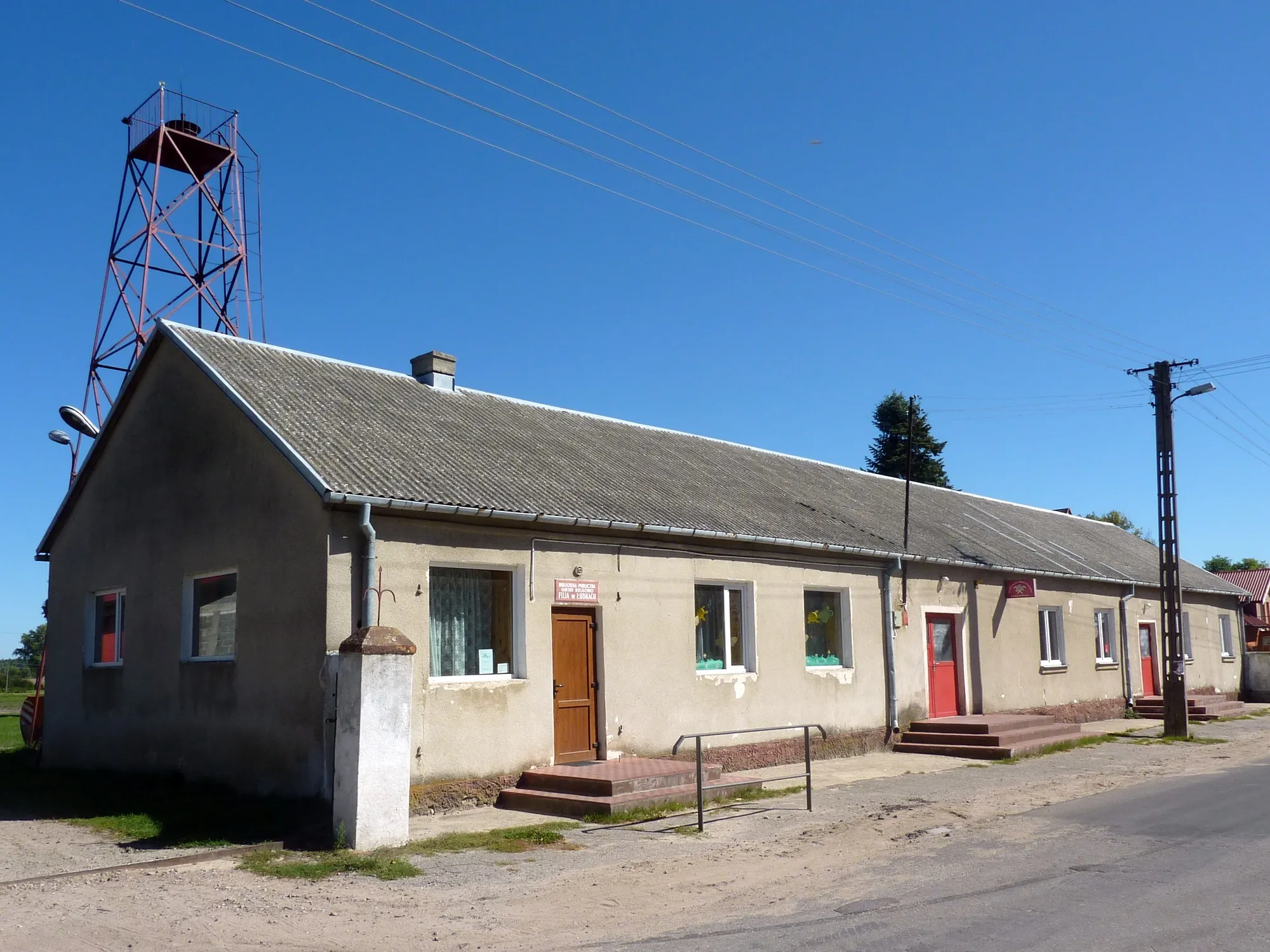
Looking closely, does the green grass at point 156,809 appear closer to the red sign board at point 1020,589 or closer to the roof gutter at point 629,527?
the roof gutter at point 629,527

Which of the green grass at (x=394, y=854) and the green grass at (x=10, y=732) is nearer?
the green grass at (x=394, y=854)

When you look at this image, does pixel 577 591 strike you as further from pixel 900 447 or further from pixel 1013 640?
pixel 900 447

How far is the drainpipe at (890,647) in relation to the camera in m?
18.2

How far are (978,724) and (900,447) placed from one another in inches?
1273

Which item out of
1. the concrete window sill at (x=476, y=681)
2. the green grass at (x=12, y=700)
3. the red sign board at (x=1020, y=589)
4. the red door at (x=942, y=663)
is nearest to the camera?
the concrete window sill at (x=476, y=681)

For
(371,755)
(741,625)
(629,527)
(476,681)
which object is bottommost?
(371,755)

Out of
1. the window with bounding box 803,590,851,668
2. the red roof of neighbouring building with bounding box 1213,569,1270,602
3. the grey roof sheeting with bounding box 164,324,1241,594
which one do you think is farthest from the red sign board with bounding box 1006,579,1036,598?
the red roof of neighbouring building with bounding box 1213,569,1270,602

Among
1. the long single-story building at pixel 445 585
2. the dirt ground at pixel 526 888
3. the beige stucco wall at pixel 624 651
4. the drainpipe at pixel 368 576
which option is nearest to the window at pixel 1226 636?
the long single-story building at pixel 445 585

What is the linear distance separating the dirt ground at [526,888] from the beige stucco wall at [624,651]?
2124 mm

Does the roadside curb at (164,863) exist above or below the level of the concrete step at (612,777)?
below

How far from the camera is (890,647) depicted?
1825cm

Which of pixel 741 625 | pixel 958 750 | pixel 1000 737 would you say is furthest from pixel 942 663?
pixel 741 625

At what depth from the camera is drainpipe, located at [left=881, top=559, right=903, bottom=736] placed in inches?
717

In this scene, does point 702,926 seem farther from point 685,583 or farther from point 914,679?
point 914,679
